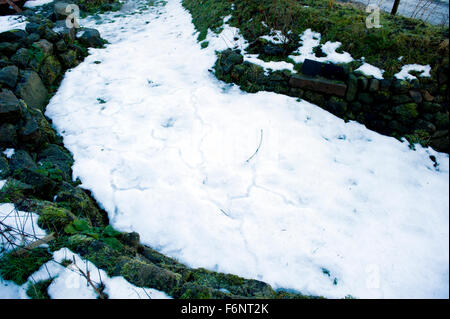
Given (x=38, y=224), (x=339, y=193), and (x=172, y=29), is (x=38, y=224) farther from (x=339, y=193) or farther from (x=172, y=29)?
(x=172, y=29)

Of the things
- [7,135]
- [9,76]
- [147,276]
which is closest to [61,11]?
[9,76]

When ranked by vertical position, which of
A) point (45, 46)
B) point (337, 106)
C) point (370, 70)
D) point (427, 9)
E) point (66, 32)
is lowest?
point (337, 106)

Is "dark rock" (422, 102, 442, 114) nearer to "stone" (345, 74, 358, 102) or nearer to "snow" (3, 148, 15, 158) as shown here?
"stone" (345, 74, 358, 102)

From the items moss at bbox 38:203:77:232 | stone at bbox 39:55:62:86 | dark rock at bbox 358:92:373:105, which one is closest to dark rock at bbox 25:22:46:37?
stone at bbox 39:55:62:86

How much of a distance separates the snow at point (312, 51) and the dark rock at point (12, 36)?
6719 millimetres

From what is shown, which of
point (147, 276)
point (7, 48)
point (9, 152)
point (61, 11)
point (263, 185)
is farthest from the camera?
point (61, 11)

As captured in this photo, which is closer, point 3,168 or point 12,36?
point 3,168

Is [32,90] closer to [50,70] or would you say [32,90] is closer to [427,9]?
[50,70]

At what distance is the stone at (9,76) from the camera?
4277mm

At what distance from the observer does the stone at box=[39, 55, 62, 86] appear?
5.56 meters

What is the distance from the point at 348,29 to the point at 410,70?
1.64 metres

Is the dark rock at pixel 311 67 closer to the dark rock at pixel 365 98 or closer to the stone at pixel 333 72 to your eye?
the stone at pixel 333 72

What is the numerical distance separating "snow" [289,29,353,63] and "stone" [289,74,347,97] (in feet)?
1.86

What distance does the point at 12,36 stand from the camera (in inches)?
217
